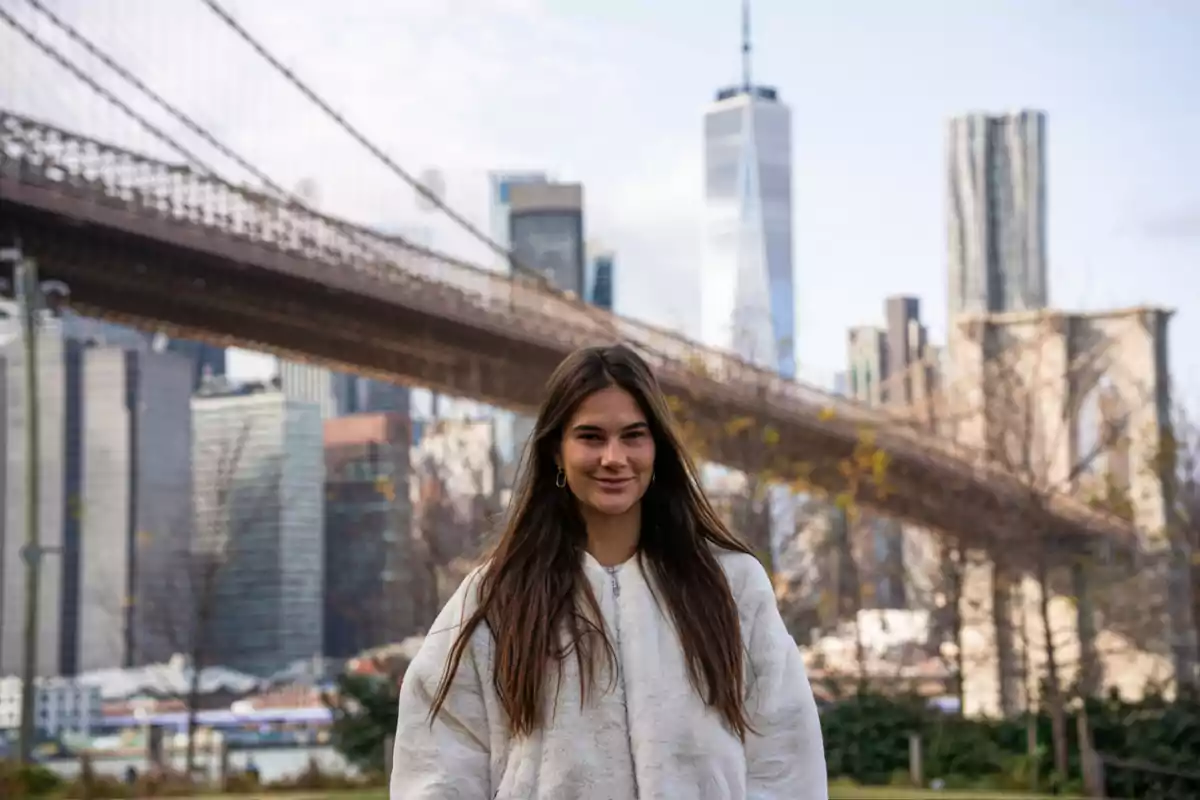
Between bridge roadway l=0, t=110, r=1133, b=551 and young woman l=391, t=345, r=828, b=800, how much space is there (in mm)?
14716

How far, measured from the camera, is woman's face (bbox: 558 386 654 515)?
2.31m

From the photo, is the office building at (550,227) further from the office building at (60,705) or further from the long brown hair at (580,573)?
the long brown hair at (580,573)

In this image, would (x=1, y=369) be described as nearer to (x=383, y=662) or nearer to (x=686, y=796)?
(x=383, y=662)

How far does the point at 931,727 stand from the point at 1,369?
2190cm

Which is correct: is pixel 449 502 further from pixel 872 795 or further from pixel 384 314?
pixel 872 795

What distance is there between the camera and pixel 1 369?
31.0 m

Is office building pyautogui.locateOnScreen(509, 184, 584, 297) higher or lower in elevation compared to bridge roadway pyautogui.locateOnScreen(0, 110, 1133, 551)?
higher

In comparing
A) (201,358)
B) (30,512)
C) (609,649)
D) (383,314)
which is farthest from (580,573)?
(201,358)

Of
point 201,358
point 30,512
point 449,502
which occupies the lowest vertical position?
point 30,512

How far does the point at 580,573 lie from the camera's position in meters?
2.32

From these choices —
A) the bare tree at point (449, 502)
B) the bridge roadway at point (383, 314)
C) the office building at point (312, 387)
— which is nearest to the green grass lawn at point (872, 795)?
the bare tree at point (449, 502)

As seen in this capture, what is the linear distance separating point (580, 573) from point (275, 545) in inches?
1143

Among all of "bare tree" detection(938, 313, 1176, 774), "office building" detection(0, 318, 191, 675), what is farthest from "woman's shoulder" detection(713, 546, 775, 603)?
"office building" detection(0, 318, 191, 675)

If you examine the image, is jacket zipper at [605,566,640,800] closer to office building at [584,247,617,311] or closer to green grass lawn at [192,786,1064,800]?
green grass lawn at [192,786,1064,800]
